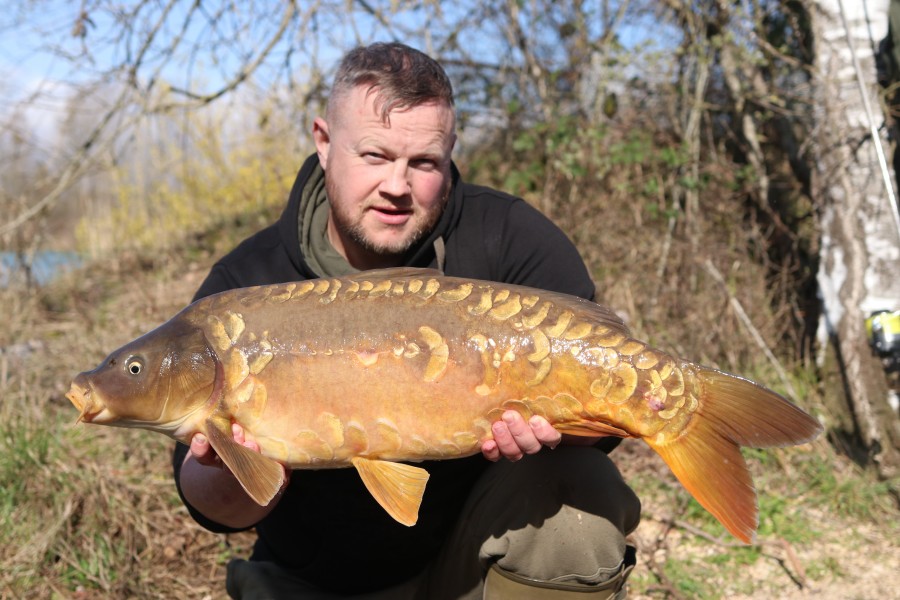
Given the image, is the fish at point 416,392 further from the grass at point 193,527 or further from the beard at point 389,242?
the grass at point 193,527

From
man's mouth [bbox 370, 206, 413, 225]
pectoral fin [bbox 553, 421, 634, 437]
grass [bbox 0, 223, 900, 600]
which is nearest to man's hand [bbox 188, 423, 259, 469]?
pectoral fin [bbox 553, 421, 634, 437]

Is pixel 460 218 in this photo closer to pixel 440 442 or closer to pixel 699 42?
pixel 440 442

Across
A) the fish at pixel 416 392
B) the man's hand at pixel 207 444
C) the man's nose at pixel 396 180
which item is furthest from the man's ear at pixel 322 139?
the man's hand at pixel 207 444

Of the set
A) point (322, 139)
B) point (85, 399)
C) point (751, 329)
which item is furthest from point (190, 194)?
point (85, 399)

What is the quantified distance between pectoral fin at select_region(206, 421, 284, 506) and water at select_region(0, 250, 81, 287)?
3991mm

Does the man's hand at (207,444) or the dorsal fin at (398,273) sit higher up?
the dorsal fin at (398,273)

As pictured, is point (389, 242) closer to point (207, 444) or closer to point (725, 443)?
point (207, 444)

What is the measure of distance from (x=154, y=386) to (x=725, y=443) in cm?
99

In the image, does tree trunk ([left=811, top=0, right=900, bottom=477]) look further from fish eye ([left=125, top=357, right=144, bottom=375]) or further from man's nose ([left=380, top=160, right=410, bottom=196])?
fish eye ([left=125, top=357, right=144, bottom=375])

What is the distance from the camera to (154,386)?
149cm

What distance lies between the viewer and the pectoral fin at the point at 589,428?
1.49 m

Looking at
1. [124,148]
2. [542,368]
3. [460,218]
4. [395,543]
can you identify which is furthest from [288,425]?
[124,148]

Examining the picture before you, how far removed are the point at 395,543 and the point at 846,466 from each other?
1687 mm

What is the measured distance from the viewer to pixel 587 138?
4.47m
